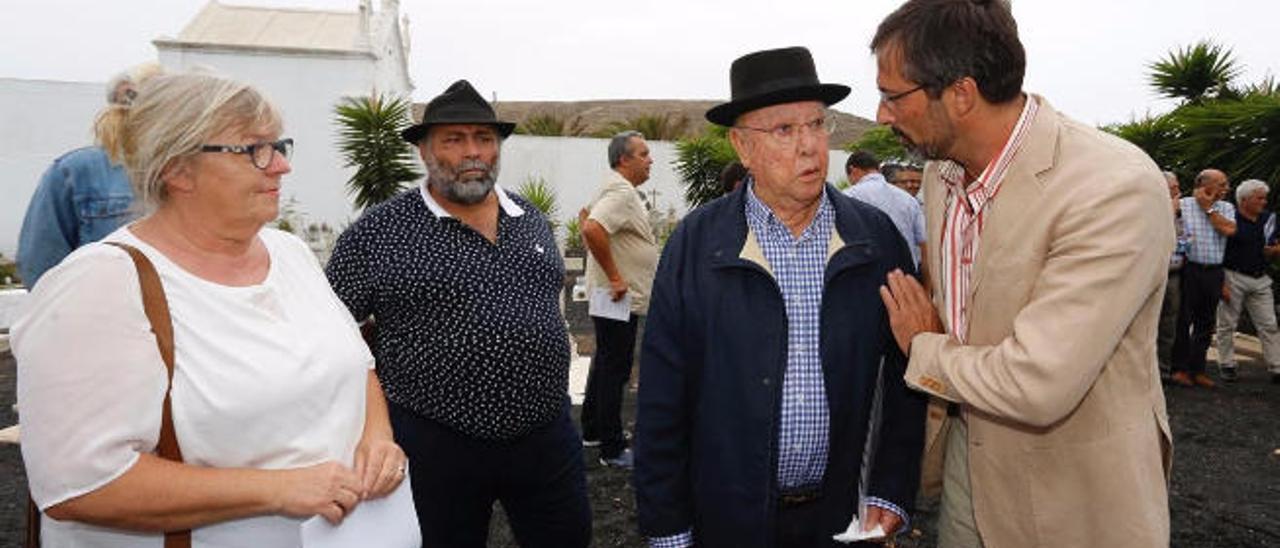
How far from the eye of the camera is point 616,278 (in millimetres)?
5195

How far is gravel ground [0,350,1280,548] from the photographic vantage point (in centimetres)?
420

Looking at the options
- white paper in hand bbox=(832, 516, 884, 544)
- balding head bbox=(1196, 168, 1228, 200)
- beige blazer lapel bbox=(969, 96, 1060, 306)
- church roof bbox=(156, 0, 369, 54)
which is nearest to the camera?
beige blazer lapel bbox=(969, 96, 1060, 306)

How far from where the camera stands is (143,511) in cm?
158

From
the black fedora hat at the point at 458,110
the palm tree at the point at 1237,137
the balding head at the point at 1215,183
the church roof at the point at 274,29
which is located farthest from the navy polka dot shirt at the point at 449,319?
the church roof at the point at 274,29

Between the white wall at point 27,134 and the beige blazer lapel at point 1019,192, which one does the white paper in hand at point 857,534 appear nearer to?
the beige blazer lapel at point 1019,192

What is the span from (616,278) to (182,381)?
3640 mm

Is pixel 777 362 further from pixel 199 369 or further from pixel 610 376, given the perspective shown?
pixel 610 376

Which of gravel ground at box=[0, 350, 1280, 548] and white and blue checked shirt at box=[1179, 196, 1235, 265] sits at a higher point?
white and blue checked shirt at box=[1179, 196, 1235, 265]

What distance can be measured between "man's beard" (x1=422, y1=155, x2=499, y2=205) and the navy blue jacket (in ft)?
2.68

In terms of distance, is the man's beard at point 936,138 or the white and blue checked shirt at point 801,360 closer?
the man's beard at point 936,138

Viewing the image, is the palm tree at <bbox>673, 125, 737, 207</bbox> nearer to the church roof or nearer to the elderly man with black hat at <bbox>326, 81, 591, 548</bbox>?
the church roof

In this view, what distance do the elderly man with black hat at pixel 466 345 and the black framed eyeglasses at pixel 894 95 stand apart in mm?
1322

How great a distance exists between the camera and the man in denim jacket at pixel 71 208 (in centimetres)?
348

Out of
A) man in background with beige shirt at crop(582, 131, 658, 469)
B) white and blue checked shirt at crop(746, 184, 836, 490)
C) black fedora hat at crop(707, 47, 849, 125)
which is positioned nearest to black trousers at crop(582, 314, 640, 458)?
man in background with beige shirt at crop(582, 131, 658, 469)
